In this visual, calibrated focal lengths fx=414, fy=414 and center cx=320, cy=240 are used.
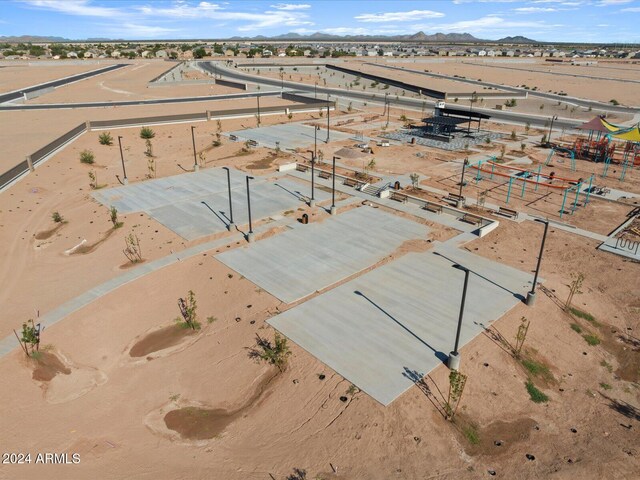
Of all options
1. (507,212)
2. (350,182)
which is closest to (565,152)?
(507,212)

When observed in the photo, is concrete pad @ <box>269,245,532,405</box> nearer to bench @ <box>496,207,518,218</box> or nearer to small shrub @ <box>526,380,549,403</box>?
small shrub @ <box>526,380,549,403</box>

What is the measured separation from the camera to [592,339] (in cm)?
1897

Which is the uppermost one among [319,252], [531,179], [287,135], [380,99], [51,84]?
[51,84]

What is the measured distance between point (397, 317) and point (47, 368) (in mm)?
→ 15443

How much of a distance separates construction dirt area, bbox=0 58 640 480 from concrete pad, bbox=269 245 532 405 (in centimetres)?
10

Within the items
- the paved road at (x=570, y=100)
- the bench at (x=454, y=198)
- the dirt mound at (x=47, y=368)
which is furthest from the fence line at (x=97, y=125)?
the paved road at (x=570, y=100)

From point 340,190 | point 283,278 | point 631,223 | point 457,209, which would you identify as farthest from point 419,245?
point 631,223

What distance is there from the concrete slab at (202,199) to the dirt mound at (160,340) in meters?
9.16

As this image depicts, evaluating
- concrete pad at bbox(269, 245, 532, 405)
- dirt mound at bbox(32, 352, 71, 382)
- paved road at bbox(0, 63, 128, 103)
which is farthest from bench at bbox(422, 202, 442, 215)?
paved road at bbox(0, 63, 128, 103)

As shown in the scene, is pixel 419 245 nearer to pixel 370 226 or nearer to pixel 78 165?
pixel 370 226

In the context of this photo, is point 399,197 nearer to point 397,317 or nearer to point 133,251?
point 397,317

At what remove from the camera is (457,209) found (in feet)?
104

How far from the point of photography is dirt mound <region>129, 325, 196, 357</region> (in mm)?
18703

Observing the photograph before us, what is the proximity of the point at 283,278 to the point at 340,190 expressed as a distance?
15.4 m
